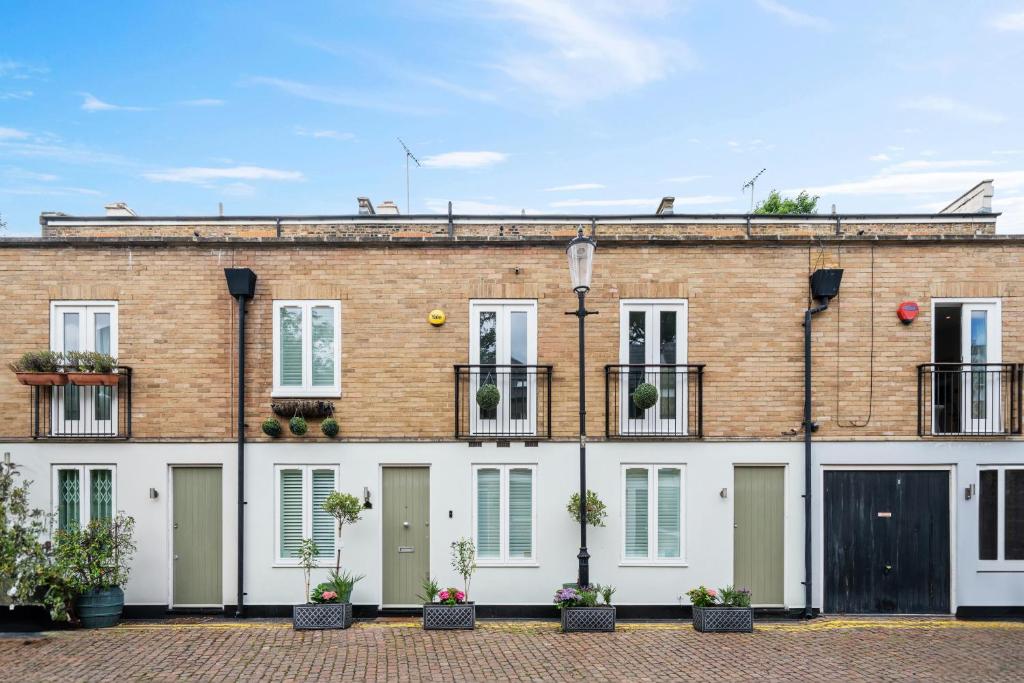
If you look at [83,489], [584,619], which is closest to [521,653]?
[584,619]

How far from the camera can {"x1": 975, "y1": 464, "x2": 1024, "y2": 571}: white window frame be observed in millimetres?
9766

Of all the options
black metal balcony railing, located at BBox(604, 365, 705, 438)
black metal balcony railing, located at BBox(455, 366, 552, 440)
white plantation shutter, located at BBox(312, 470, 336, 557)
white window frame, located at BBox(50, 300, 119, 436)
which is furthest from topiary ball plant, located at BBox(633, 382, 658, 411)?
white window frame, located at BBox(50, 300, 119, 436)

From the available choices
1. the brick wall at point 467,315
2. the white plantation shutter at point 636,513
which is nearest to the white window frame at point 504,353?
the brick wall at point 467,315

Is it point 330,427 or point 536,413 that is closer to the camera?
point 330,427

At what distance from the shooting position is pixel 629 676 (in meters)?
7.53

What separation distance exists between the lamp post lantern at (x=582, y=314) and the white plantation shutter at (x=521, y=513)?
927mm

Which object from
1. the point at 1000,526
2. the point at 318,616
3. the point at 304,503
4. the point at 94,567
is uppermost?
the point at 304,503

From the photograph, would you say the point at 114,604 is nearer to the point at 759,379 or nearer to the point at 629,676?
the point at 629,676

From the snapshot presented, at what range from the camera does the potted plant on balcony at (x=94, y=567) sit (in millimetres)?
8992

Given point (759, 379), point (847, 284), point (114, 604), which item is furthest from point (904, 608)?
point (114, 604)

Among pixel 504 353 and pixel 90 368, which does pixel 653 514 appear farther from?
pixel 90 368

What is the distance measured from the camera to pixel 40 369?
9664 millimetres

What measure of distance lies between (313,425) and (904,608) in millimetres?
9306

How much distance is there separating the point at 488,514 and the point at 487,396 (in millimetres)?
1861
